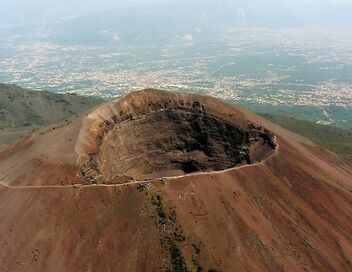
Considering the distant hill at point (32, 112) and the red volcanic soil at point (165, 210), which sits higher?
the red volcanic soil at point (165, 210)

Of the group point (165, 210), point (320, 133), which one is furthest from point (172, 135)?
point (320, 133)

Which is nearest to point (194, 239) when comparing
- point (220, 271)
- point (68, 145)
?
point (220, 271)

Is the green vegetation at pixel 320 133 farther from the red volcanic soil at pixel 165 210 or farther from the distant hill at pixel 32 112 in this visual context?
the distant hill at pixel 32 112

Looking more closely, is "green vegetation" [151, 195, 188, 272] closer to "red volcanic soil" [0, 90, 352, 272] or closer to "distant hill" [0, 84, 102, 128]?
"red volcanic soil" [0, 90, 352, 272]

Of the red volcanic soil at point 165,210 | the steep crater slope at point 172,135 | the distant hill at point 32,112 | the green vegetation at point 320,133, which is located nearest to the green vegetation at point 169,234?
the red volcanic soil at point 165,210

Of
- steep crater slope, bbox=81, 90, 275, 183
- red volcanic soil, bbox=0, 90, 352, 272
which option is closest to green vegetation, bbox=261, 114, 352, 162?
steep crater slope, bbox=81, 90, 275, 183

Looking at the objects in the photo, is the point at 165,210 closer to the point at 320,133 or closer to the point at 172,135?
the point at 172,135
